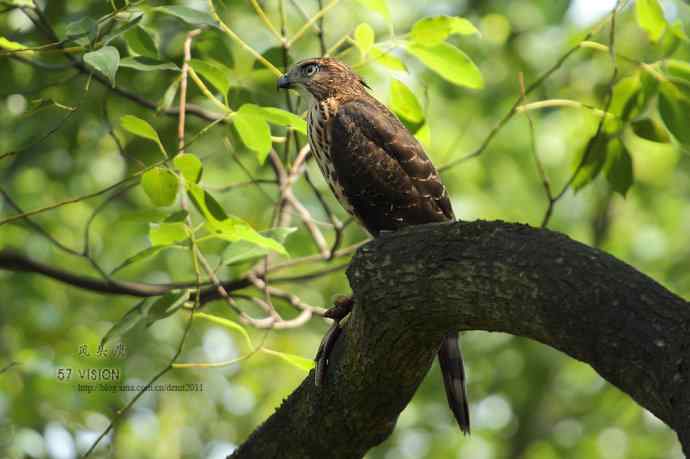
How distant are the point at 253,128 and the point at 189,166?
10.5 inches

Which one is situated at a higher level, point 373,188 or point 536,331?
point 536,331

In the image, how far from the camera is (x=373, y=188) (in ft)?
13.5

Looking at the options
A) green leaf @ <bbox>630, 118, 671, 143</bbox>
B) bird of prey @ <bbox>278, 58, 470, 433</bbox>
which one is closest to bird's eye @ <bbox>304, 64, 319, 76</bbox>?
bird of prey @ <bbox>278, 58, 470, 433</bbox>

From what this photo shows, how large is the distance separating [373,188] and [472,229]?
1.37 meters

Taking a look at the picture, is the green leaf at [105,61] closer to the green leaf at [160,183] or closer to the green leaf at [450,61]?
the green leaf at [160,183]

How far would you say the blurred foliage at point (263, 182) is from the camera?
12.6 feet

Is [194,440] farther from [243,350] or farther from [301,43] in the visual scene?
[301,43]

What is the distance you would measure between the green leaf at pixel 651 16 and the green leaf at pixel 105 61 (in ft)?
6.28

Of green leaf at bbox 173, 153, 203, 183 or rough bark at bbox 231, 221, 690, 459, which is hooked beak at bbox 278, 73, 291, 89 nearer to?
green leaf at bbox 173, 153, 203, 183

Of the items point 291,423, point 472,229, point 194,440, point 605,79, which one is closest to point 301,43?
point 605,79

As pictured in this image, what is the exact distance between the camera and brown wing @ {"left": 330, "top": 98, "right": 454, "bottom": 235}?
4109 millimetres

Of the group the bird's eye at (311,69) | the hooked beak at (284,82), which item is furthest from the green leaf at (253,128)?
the bird's eye at (311,69)

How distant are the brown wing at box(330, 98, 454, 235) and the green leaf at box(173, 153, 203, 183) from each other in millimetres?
968

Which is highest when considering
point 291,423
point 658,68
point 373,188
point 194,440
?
point 658,68
